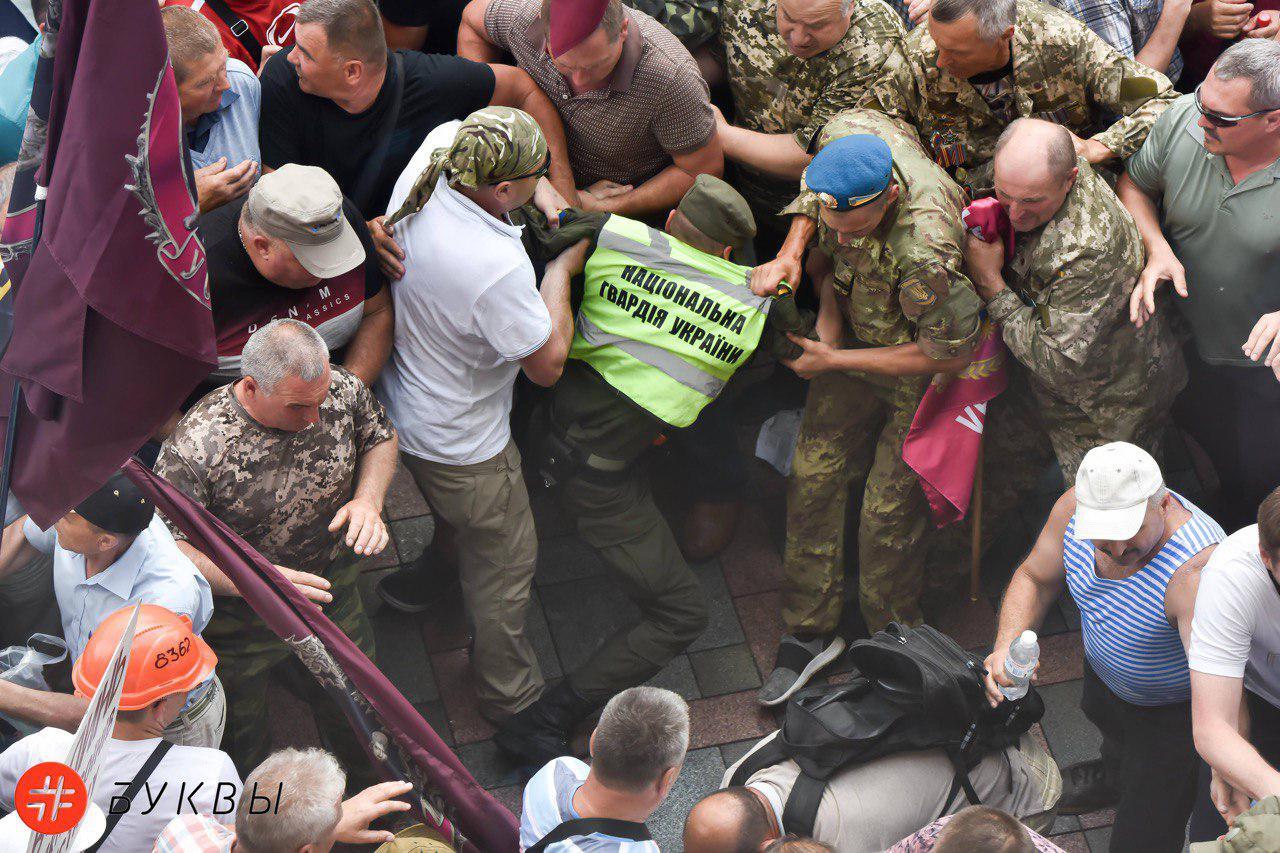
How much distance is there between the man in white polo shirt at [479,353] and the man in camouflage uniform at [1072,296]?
5.00 ft

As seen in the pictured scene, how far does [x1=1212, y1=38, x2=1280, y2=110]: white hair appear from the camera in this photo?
13.1 ft

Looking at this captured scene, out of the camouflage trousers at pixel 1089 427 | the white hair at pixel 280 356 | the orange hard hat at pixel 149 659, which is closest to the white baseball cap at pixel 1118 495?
the camouflage trousers at pixel 1089 427

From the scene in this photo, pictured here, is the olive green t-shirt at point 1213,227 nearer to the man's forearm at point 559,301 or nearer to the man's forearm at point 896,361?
the man's forearm at point 896,361

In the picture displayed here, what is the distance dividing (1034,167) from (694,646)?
2.33 meters

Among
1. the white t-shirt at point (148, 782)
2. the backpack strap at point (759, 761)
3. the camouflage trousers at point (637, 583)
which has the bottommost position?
the camouflage trousers at point (637, 583)

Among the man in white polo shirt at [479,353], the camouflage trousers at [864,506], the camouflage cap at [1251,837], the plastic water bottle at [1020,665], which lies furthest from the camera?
the camouflage trousers at [864,506]

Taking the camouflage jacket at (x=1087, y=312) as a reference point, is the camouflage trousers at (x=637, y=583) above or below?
below

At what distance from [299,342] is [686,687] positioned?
86.5 inches

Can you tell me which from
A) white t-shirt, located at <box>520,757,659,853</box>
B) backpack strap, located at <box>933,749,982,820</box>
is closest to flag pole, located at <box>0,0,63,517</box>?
white t-shirt, located at <box>520,757,659,853</box>

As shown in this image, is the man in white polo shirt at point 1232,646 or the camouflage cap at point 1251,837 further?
the man in white polo shirt at point 1232,646

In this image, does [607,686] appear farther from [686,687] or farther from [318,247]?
[318,247]

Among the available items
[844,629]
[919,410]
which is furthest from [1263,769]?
[844,629]

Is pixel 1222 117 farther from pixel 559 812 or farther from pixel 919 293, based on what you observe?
pixel 559 812

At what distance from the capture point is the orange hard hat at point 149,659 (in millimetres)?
3395
